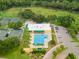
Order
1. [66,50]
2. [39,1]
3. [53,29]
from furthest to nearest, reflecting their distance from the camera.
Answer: [39,1], [53,29], [66,50]

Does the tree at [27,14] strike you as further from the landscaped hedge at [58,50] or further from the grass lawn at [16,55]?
the grass lawn at [16,55]

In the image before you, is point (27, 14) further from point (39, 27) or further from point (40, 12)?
point (39, 27)

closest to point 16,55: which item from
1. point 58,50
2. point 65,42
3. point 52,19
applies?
point 58,50

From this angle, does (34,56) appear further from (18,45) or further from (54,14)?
(54,14)

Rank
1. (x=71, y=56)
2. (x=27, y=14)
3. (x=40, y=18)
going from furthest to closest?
1. (x=27, y=14)
2. (x=40, y=18)
3. (x=71, y=56)

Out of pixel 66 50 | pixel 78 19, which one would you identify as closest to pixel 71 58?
pixel 66 50

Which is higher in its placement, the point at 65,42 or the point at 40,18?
the point at 65,42

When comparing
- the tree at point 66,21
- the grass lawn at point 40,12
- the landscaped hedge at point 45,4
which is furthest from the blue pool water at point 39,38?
the landscaped hedge at point 45,4

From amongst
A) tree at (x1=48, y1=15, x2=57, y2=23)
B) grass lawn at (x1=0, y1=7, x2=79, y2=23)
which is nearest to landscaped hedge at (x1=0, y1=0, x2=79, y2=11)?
grass lawn at (x1=0, y1=7, x2=79, y2=23)
